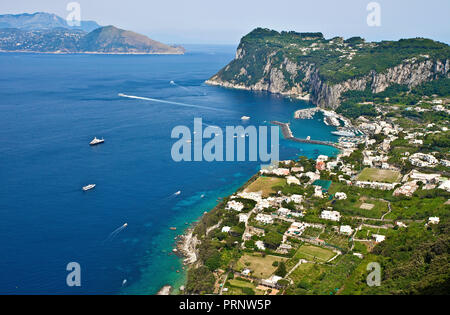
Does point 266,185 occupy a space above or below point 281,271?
above

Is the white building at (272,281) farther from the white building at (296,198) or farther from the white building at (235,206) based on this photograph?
the white building at (296,198)

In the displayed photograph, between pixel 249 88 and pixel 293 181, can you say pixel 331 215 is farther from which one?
pixel 249 88

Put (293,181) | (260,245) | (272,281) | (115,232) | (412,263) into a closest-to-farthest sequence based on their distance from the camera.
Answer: (412,263) < (272,281) < (260,245) < (115,232) < (293,181)

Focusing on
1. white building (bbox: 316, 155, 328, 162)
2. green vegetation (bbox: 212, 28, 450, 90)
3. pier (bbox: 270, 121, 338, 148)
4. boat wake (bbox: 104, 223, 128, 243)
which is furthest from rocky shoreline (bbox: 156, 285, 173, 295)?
green vegetation (bbox: 212, 28, 450, 90)

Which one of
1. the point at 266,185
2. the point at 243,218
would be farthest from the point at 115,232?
the point at 266,185

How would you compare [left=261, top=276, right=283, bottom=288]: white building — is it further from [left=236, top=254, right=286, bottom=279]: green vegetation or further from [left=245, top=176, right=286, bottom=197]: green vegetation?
[left=245, top=176, right=286, bottom=197]: green vegetation

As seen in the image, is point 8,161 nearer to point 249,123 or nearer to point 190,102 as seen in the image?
point 249,123
